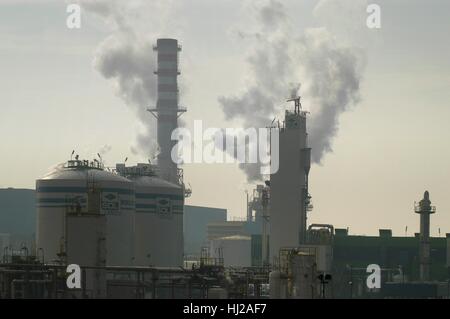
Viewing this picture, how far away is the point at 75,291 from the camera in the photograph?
6588 cm

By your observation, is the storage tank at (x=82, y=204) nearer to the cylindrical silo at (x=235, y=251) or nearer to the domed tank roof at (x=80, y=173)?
the domed tank roof at (x=80, y=173)

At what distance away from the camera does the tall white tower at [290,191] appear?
93125 mm

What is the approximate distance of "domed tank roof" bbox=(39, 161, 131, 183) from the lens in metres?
81.3

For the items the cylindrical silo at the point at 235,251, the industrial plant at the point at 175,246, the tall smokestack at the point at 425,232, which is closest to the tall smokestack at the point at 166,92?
the industrial plant at the point at 175,246

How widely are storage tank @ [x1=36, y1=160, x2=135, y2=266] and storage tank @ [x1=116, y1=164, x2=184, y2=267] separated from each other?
5.78 m

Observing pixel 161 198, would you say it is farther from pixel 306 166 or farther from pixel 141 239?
pixel 306 166

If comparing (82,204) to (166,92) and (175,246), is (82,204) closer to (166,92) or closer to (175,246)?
(175,246)

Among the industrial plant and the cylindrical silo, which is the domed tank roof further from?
the cylindrical silo

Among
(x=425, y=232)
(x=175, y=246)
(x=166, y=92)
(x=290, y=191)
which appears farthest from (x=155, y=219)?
(x=166, y=92)

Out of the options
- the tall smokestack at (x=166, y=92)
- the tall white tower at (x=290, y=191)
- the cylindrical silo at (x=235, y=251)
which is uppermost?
the tall smokestack at (x=166, y=92)

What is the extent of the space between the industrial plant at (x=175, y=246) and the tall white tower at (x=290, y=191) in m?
0.07

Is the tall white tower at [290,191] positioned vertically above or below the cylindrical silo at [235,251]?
above
